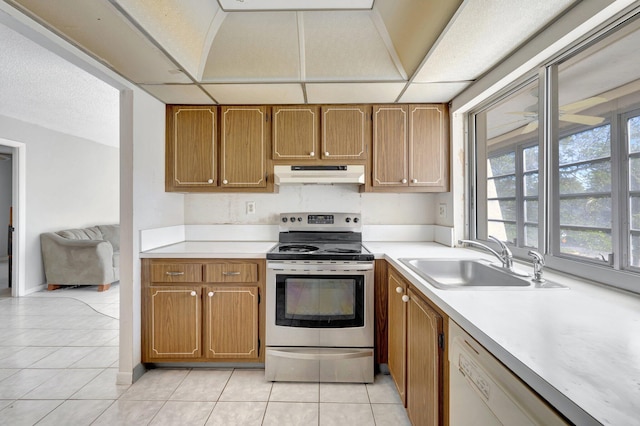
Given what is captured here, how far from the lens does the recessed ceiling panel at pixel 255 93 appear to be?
2.12m

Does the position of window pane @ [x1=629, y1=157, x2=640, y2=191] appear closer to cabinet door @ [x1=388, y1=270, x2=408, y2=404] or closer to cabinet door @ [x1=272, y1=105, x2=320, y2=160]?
cabinet door @ [x1=388, y1=270, x2=408, y2=404]

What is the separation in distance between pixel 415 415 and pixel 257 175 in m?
1.97

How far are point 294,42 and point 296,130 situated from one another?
2.34ft

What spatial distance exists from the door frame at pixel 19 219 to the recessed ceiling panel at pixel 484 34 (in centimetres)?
518

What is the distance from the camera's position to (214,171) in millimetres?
2502

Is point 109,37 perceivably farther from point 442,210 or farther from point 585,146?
point 442,210

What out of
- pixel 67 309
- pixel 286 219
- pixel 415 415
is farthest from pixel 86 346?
pixel 415 415

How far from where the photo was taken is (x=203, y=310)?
215cm

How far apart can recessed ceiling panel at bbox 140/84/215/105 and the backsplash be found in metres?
0.85

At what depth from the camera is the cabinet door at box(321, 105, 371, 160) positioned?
8.11 feet

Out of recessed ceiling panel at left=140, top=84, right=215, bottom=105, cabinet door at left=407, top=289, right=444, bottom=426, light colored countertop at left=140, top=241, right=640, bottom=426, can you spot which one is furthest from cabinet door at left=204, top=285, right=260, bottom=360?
recessed ceiling panel at left=140, top=84, right=215, bottom=105

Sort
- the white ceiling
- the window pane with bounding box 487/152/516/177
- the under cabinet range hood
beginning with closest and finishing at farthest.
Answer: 1. the white ceiling
2. the window pane with bounding box 487/152/516/177
3. the under cabinet range hood

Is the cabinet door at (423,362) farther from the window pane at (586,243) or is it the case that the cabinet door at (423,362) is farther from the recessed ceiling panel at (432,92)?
the recessed ceiling panel at (432,92)

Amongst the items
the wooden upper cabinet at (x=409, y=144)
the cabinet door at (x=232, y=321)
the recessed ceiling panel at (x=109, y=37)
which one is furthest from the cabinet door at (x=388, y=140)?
the recessed ceiling panel at (x=109, y=37)
